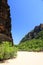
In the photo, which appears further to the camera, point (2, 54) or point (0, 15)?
point (0, 15)

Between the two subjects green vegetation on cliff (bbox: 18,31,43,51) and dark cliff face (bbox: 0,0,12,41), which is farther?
green vegetation on cliff (bbox: 18,31,43,51)

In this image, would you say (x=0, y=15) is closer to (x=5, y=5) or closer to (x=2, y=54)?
(x=5, y=5)

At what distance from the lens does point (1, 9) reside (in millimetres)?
19453

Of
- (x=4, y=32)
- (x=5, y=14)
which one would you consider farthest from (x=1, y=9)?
(x=4, y=32)

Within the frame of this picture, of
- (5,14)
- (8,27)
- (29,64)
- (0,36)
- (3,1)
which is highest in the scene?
(3,1)

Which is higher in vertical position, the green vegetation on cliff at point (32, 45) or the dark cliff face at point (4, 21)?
the dark cliff face at point (4, 21)

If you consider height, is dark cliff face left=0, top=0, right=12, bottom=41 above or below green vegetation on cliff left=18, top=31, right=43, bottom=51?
above

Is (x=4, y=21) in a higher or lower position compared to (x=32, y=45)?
higher

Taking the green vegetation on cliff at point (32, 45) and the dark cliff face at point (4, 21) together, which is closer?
the dark cliff face at point (4, 21)

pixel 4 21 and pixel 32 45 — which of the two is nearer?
pixel 4 21

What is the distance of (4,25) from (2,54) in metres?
8.99

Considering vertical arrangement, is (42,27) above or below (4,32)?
above

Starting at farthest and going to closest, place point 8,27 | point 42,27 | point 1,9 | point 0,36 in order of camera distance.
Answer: point 42,27 → point 8,27 → point 1,9 → point 0,36

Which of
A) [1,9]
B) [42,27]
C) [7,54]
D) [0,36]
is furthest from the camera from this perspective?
[42,27]
